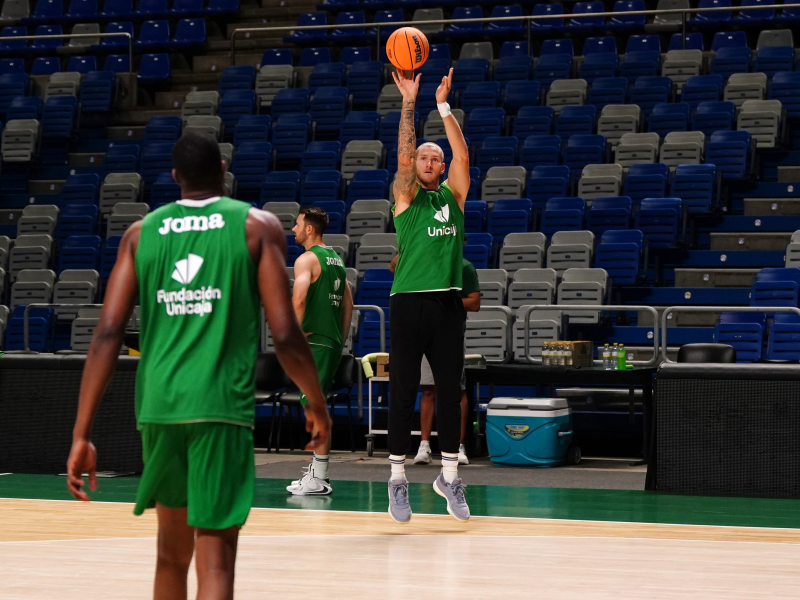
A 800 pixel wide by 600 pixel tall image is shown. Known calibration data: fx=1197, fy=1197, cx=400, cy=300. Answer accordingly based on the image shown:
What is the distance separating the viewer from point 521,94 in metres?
16.0

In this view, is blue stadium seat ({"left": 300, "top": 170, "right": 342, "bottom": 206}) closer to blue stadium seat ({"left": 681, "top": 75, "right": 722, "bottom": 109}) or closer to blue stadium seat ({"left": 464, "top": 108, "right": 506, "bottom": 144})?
blue stadium seat ({"left": 464, "top": 108, "right": 506, "bottom": 144})

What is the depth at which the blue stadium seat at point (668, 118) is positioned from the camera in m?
14.7

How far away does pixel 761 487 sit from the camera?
8.05m

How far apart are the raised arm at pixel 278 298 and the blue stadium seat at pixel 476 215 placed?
1077 cm

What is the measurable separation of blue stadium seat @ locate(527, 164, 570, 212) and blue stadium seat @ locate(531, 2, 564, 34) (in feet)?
13.3

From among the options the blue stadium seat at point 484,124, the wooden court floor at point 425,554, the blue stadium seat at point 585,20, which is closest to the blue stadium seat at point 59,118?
the blue stadium seat at point 484,124

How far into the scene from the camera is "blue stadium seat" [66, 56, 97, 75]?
19.9 m

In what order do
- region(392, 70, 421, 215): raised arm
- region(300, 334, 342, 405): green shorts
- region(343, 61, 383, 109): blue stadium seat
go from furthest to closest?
region(343, 61, 383, 109): blue stadium seat
region(300, 334, 342, 405): green shorts
region(392, 70, 421, 215): raised arm

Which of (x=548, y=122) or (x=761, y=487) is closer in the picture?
(x=761, y=487)

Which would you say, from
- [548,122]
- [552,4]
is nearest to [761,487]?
[548,122]

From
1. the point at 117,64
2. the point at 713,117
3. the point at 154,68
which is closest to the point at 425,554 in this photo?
the point at 713,117

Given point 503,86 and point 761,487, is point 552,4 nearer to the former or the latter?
point 503,86

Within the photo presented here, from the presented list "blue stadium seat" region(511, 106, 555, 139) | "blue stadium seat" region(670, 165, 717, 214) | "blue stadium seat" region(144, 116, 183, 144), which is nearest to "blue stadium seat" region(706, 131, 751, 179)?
"blue stadium seat" region(670, 165, 717, 214)

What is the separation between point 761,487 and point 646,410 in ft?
6.80
